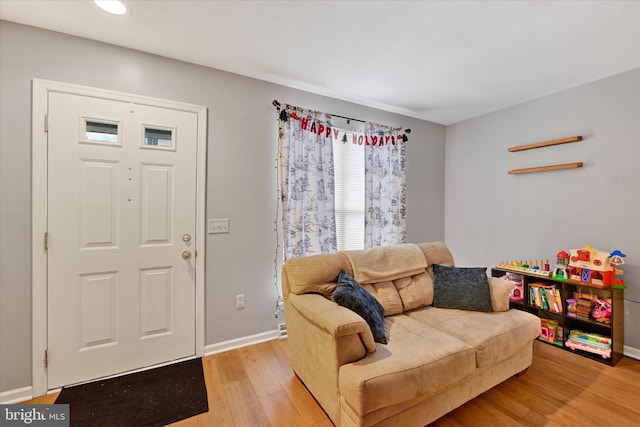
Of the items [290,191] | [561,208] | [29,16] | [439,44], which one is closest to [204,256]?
[290,191]

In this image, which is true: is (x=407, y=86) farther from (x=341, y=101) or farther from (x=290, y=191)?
(x=290, y=191)

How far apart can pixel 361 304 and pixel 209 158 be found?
5.80 ft

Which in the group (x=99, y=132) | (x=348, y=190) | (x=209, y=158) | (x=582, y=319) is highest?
(x=99, y=132)

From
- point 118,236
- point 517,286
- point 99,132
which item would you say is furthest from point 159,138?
point 517,286

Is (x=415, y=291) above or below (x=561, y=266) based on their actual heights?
below

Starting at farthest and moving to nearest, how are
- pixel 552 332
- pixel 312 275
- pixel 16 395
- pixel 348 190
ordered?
1. pixel 348 190
2. pixel 552 332
3. pixel 312 275
4. pixel 16 395

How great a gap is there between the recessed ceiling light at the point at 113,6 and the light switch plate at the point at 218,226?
1.54m

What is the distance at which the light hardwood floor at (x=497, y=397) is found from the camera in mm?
1652

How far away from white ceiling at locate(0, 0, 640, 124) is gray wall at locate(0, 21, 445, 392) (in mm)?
122

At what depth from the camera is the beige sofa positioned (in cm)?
139

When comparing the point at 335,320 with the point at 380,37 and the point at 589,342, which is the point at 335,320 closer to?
the point at 380,37

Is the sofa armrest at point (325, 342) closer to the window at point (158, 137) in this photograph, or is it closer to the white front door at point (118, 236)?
the white front door at point (118, 236)

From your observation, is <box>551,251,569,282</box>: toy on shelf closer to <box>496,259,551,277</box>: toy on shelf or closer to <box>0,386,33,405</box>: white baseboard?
<box>496,259,551,277</box>: toy on shelf

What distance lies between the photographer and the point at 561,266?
8.52ft
